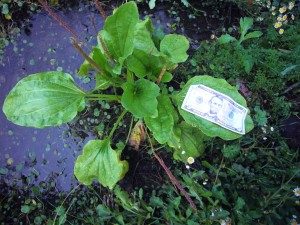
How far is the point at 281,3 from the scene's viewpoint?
204 cm

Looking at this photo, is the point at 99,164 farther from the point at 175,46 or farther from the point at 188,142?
the point at 175,46

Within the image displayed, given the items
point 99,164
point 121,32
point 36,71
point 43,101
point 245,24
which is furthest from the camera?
point 36,71

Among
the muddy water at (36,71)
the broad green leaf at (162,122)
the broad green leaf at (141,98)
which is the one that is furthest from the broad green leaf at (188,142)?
the muddy water at (36,71)

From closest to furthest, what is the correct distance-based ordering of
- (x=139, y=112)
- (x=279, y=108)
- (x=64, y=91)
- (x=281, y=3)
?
(x=139, y=112) < (x=64, y=91) < (x=279, y=108) < (x=281, y=3)

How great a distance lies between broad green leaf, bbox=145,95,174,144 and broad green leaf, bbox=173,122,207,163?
0.14 m

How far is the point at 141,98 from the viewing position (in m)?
1.65

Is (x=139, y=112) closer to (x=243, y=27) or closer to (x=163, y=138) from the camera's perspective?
(x=163, y=138)

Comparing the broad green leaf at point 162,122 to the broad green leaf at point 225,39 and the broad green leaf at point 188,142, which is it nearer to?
the broad green leaf at point 188,142

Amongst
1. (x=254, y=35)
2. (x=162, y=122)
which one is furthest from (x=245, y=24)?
(x=162, y=122)

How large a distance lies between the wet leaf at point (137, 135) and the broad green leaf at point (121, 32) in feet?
1.33

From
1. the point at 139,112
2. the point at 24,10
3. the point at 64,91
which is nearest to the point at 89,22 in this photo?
the point at 24,10

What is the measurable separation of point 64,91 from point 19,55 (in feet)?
1.88

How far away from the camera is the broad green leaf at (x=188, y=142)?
5.99 ft

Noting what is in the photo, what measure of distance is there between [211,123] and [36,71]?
0.99m
